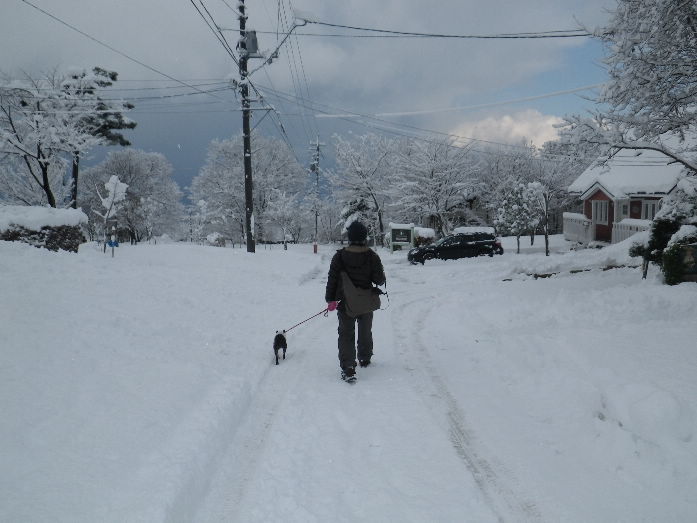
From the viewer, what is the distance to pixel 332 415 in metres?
4.44

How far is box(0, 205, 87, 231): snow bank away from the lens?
1011cm

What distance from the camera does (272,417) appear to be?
445cm

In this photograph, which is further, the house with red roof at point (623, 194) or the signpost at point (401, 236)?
the signpost at point (401, 236)

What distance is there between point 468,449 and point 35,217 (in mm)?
11305

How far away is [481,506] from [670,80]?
735cm

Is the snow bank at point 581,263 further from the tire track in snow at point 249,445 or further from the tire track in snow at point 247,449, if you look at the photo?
the tire track in snow at point 247,449

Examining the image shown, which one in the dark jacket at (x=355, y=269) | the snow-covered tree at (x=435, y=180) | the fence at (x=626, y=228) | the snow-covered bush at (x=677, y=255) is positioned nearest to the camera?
the dark jacket at (x=355, y=269)

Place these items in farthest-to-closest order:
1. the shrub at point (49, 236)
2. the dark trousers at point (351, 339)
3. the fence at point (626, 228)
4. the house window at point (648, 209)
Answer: the house window at point (648, 209), the fence at point (626, 228), the shrub at point (49, 236), the dark trousers at point (351, 339)

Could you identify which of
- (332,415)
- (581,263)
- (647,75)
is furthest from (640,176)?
(332,415)

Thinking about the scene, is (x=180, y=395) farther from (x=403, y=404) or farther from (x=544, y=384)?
(x=544, y=384)

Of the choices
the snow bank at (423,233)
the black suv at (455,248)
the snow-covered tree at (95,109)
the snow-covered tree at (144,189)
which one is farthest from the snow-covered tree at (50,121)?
the snow bank at (423,233)

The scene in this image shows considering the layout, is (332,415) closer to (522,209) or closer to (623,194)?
(623,194)

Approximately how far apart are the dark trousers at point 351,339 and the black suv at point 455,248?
52.5 feet

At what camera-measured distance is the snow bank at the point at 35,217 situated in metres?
10.1
